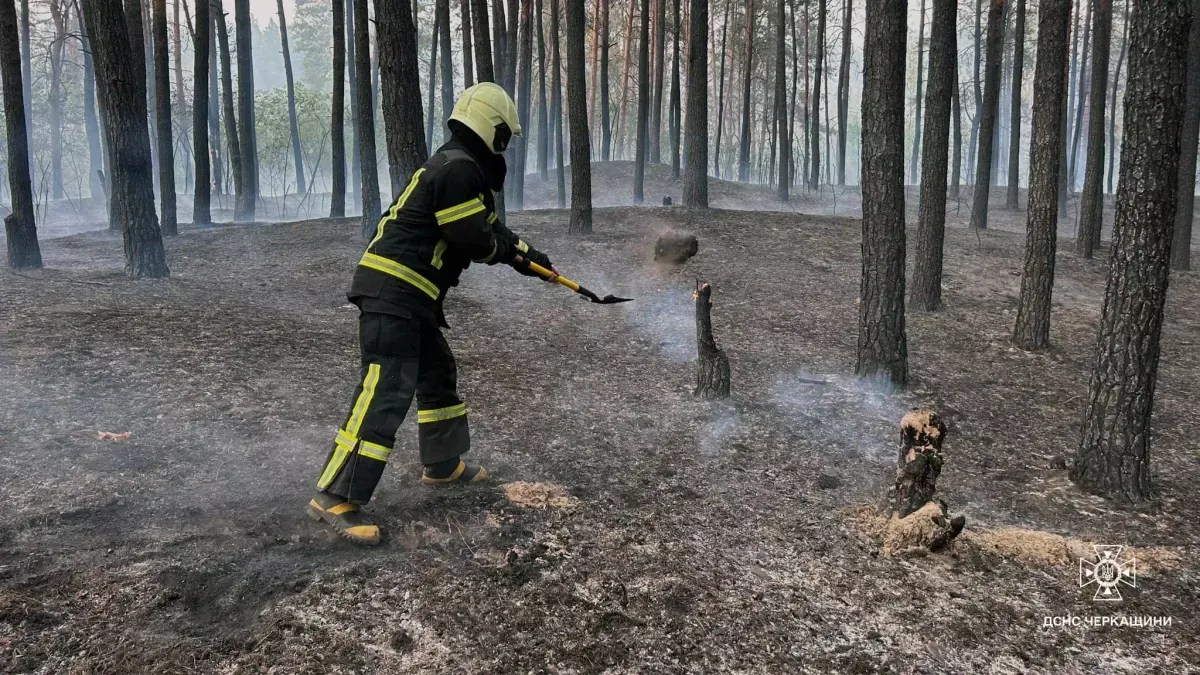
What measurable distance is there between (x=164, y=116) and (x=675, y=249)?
10.5 metres

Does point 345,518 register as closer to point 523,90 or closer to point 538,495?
point 538,495

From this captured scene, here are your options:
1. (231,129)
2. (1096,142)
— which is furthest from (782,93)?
(231,129)

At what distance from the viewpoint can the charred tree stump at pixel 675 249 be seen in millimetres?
10938

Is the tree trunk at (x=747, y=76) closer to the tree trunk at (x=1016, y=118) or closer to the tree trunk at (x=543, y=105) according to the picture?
the tree trunk at (x=543, y=105)

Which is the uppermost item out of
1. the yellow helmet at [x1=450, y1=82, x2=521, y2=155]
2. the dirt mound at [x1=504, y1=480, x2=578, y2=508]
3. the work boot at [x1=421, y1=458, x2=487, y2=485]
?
→ the yellow helmet at [x1=450, y1=82, x2=521, y2=155]

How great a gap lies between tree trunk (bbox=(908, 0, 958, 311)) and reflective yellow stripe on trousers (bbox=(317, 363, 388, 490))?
7517mm

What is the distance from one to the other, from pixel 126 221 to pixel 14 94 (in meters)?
2.28

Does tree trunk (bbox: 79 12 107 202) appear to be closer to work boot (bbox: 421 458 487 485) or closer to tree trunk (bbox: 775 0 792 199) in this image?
tree trunk (bbox: 775 0 792 199)

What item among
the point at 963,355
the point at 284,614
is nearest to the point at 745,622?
the point at 284,614

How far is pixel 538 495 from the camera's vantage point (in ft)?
13.8

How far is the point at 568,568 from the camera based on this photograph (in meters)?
3.40

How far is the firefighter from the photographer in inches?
141

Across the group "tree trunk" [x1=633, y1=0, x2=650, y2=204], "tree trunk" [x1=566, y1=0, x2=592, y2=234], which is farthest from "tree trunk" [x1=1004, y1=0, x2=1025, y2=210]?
"tree trunk" [x1=566, y1=0, x2=592, y2=234]

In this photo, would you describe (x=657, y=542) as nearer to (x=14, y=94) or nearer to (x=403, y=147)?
(x=403, y=147)
